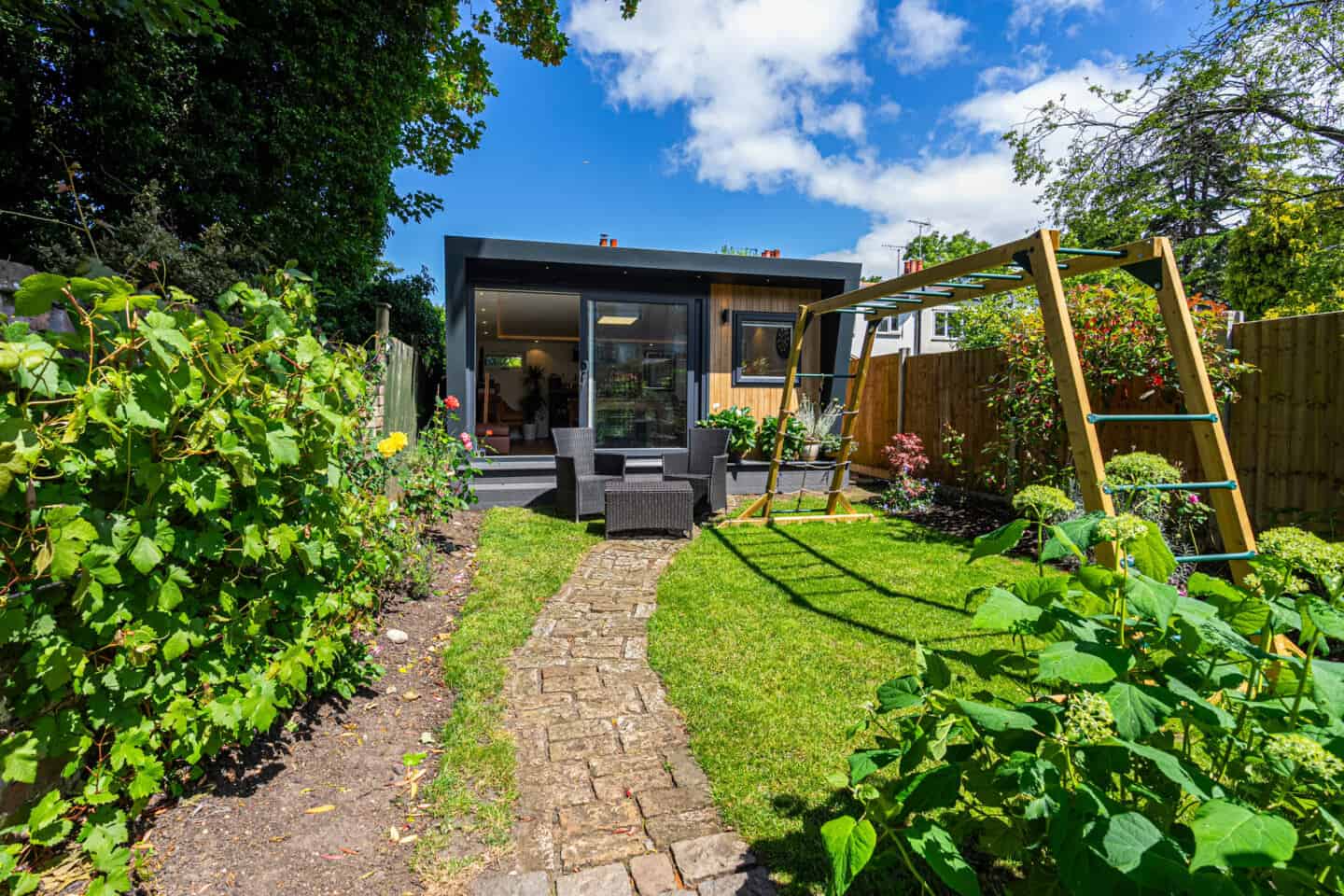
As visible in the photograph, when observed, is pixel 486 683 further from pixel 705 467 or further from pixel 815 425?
pixel 815 425

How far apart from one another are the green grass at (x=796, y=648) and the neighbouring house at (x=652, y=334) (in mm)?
3121

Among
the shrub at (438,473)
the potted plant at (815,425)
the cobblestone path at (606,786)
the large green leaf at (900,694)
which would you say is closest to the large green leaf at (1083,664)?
the large green leaf at (900,694)

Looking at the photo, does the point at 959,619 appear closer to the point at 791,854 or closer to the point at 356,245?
the point at 791,854

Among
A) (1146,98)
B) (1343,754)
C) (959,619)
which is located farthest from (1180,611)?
(1146,98)

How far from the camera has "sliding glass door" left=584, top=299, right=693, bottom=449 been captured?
324 inches

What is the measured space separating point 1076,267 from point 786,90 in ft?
30.4

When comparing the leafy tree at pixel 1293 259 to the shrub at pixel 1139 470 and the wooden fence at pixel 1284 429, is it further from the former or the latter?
the shrub at pixel 1139 470

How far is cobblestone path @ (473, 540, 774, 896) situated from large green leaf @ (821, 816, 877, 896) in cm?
67

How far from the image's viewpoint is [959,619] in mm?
3504

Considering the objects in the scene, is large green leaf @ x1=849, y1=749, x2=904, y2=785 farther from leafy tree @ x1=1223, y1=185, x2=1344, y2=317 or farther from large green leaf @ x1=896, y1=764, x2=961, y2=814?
leafy tree @ x1=1223, y1=185, x2=1344, y2=317

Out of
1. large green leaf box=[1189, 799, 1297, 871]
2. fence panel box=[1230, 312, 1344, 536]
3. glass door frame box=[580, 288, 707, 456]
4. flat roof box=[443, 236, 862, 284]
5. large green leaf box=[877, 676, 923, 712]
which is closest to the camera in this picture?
large green leaf box=[1189, 799, 1297, 871]

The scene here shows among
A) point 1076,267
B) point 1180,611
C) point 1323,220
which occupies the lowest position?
point 1180,611

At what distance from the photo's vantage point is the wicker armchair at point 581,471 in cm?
628

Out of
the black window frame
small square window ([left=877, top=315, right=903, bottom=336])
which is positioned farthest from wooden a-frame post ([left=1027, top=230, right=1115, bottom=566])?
small square window ([left=877, top=315, right=903, bottom=336])
